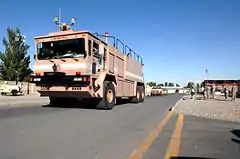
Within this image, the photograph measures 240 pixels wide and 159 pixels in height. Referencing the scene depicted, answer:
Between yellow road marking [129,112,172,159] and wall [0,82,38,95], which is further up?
wall [0,82,38,95]

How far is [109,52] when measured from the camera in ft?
54.1

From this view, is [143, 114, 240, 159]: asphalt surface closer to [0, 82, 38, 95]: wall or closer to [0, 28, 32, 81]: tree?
[0, 82, 38, 95]: wall

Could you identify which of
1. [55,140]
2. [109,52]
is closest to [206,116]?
[109,52]

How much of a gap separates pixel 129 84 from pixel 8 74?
116ft

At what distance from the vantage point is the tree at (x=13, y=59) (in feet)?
165

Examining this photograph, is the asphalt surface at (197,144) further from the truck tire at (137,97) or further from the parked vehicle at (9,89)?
the parked vehicle at (9,89)

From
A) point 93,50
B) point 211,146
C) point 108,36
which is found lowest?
point 211,146

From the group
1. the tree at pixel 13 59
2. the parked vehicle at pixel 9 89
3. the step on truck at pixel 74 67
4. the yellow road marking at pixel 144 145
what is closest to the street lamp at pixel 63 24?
the step on truck at pixel 74 67

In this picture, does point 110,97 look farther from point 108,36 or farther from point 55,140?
point 55,140

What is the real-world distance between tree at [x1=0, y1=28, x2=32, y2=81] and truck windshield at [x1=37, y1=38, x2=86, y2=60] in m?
37.2

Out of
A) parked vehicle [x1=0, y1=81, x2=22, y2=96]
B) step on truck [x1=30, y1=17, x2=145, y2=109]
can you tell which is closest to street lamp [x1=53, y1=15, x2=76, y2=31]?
step on truck [x1=30, y1=17, x2=145, y2=109]

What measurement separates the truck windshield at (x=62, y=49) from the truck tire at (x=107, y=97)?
2.18m

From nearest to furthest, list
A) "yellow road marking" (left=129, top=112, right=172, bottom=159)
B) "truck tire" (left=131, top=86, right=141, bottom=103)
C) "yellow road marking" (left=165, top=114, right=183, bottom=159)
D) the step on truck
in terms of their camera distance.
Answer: "yellow road marking" (left=129, top=112, right=172, bottom=159)
"yellow road marking" (left=165, top=114, right=183, bottom=159)
the step on truck
"truck tire" (left=131, top=86, right=141, bottom=103)

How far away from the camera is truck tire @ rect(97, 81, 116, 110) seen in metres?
15.1
